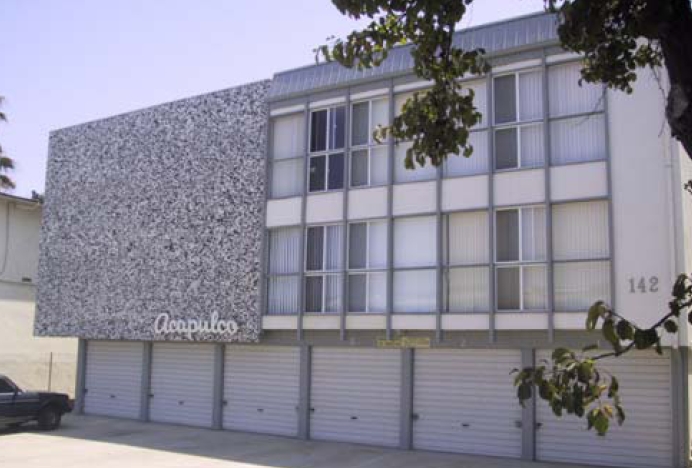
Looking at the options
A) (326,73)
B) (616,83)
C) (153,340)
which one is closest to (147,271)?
(153,340)

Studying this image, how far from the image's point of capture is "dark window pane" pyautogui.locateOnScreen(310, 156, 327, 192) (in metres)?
20.8

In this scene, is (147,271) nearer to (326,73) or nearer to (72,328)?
(72,328)

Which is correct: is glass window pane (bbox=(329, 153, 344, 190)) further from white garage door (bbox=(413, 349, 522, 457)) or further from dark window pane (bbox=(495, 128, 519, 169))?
white garage door (bbox=(413, 349, 522, 457))

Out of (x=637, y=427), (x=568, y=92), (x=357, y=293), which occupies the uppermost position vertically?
(x=568, y=92)

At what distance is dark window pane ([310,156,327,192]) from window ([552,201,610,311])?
6.26 m

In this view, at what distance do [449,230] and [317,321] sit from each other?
13.3 ft

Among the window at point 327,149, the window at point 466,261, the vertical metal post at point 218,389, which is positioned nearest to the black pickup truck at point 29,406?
the vertical metal post at point 218,389

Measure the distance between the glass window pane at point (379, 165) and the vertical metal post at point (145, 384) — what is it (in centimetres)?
914

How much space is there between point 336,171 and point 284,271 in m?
2.92

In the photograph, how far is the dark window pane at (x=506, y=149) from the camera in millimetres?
18047

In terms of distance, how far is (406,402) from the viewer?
744 inches

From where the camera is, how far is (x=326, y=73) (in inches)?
831

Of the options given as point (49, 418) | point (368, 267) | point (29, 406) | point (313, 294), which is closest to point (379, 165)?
point (368, 267)

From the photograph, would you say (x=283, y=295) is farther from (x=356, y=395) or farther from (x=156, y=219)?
(x=156, y=219)
